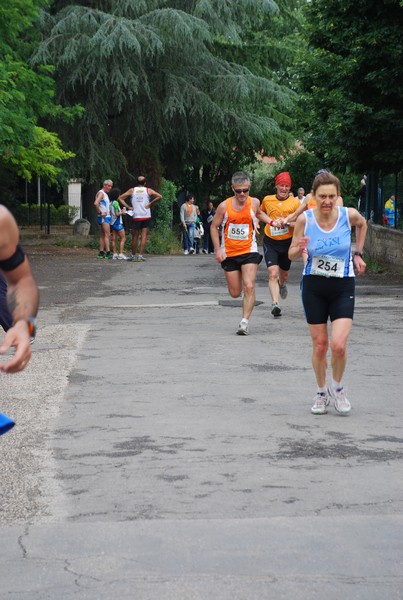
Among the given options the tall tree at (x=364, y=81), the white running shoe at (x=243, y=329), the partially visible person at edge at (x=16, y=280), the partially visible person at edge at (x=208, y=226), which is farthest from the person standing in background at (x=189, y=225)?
the partially visible person at edge at (x=16, y=280)

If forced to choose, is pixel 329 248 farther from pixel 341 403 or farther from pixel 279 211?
pixel 279 211

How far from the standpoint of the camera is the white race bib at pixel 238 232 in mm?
14203

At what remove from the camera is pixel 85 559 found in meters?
5.23

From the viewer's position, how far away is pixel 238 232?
14.2 m

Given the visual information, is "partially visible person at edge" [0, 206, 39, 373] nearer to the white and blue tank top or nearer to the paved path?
the paved path

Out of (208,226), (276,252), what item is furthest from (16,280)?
(208,226)

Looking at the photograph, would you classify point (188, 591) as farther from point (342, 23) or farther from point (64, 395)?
point (342, 23)

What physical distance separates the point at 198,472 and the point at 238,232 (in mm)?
7505

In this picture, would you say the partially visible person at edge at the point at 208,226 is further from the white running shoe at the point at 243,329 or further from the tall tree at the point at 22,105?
the white running shoe at the point at 243,329

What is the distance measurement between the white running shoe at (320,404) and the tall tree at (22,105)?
16.4 metres

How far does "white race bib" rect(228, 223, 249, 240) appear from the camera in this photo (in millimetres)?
14203

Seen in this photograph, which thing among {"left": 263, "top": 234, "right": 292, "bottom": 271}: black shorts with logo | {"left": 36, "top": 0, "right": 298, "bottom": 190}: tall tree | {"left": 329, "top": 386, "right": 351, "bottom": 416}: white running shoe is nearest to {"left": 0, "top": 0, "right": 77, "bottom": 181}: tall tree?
{"left": 36, "top": 0, "right": 298, "bottom": 190}: tall tree

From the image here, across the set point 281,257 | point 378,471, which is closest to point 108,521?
point 378,471

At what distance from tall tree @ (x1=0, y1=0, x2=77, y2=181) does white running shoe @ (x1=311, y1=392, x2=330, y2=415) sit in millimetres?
16408
